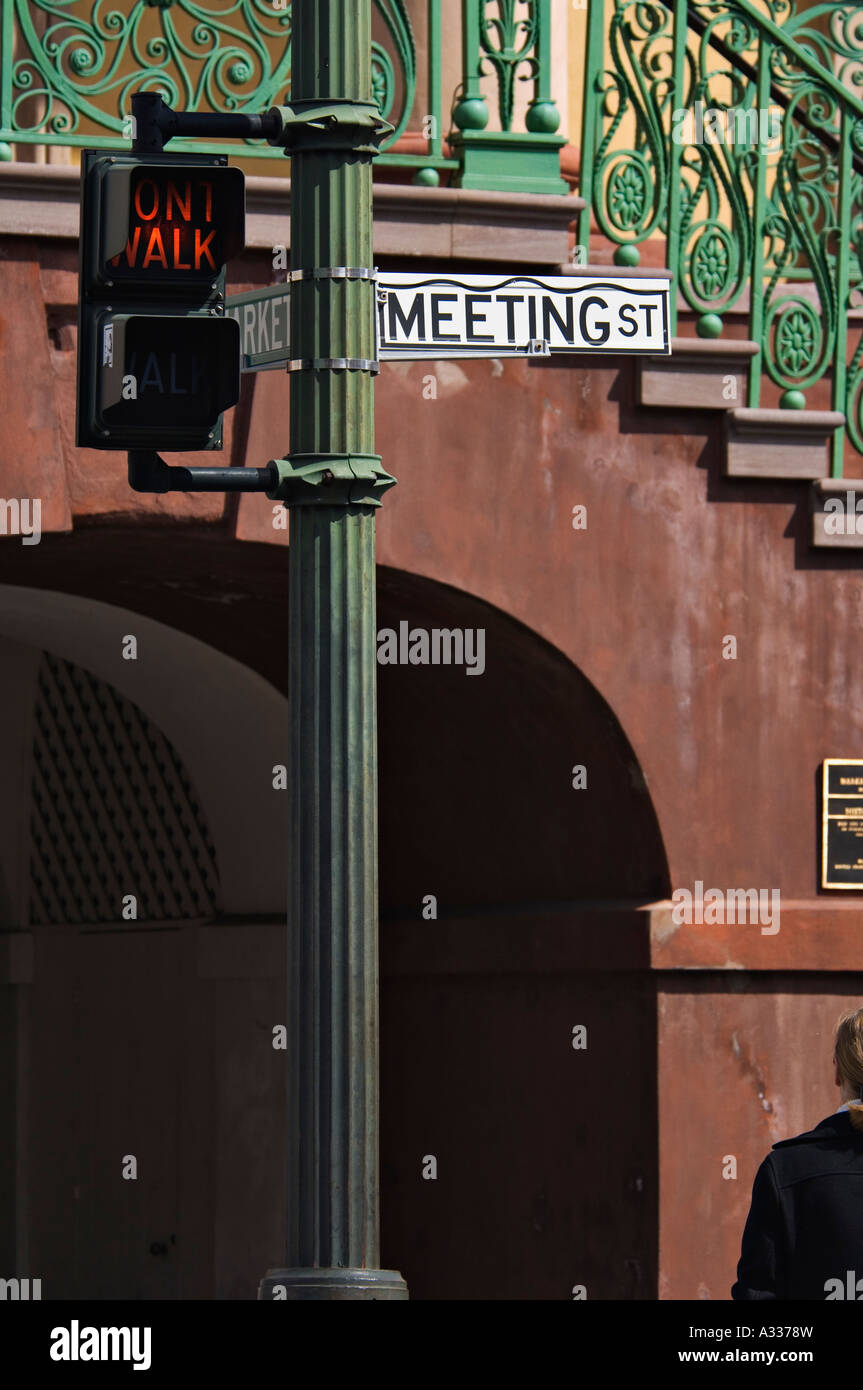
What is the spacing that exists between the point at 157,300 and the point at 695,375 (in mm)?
3555

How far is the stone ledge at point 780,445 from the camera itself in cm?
888

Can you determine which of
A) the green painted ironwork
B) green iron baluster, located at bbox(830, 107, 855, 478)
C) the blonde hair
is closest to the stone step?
green iron baluster, located at bbox(830, 107, 855, 478)

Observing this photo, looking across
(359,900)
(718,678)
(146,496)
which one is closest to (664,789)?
(718,678)

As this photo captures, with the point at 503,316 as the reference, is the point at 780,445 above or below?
above

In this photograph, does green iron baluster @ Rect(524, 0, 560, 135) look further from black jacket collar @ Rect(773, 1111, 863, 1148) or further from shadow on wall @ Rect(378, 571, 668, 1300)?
black jacket collar @ Rect(773, 1111, 863, 1148)

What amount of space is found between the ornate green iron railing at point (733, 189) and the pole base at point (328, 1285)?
14.5 feet

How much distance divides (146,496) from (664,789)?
82.5 inches

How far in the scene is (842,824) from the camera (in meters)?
8.83

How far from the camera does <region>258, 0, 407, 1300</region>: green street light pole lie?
556 cm

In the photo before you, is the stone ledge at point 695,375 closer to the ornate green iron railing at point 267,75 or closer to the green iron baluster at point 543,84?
the ornate green iron railing at point 267,75

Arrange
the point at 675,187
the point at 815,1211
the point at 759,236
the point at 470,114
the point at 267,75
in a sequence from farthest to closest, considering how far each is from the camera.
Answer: the point at 759,236 < the point at 675,187 < the point at 470,114 < the point at 267,75 < the point at 815,1211

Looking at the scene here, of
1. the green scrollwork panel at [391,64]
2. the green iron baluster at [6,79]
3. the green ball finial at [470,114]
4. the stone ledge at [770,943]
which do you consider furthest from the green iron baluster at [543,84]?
the stone ledge at [770,943]

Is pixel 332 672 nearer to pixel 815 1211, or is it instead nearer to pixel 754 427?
pixel 815 1211

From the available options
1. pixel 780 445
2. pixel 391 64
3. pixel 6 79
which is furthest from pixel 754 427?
pixel 6 79
